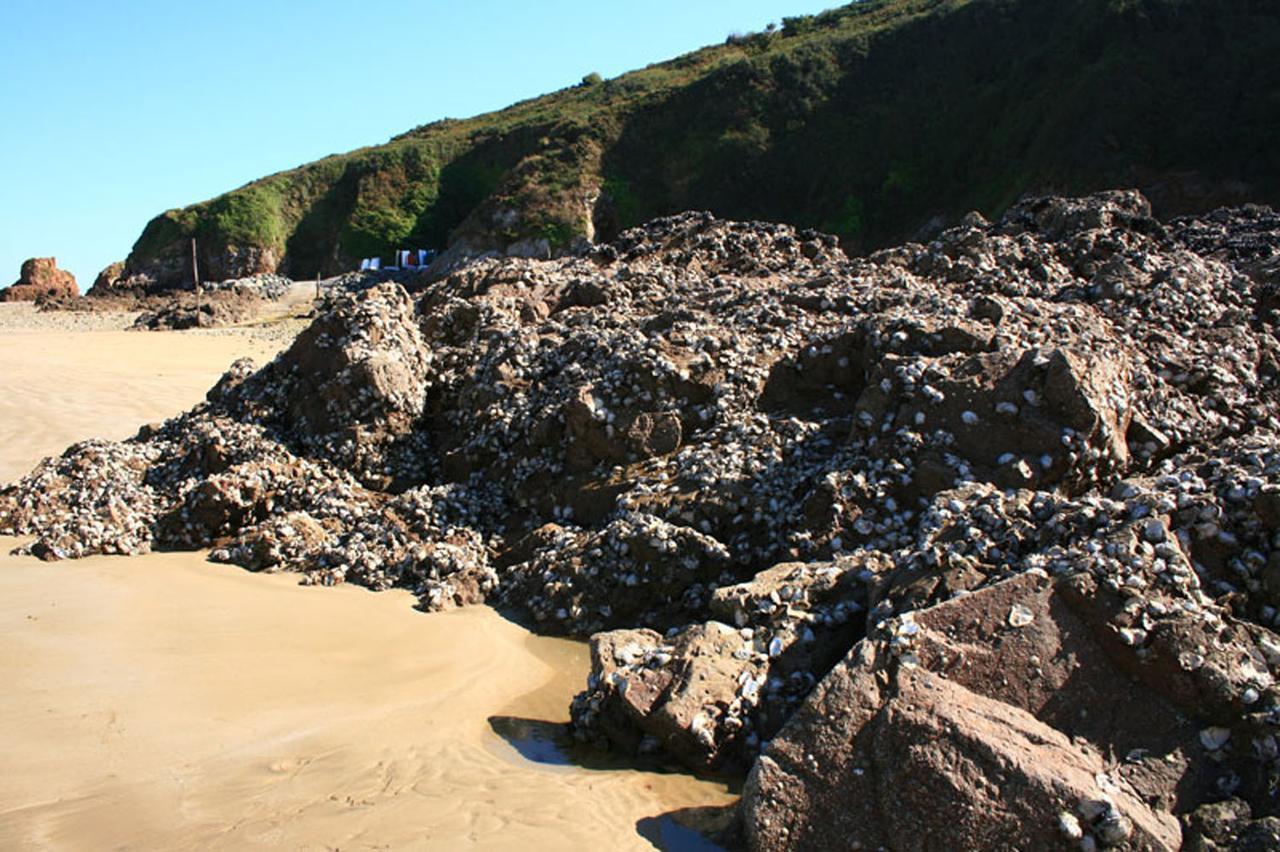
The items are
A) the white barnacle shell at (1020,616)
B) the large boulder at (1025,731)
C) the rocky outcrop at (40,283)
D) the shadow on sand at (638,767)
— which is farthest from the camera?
the rocky outcrop at (40,283)

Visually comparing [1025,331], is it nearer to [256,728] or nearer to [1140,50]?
[256,728]

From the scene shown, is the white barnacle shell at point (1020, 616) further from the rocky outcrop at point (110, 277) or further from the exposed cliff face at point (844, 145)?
the rocky outcrop at point (110, 277)

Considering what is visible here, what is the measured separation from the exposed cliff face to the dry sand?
3187 cm

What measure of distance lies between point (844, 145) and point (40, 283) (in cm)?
3751

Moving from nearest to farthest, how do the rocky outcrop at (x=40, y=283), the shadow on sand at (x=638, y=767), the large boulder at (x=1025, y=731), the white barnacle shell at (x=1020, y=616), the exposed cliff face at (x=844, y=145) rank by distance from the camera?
the large boulder at (x=1025, y=731) < the shadow on sand at (x=638, y=767) < the white barnacle shell at (x=1020, y=616) < the exposed cliff face at (x=844, y=145) < the rocky outcrop at (x=40, y=283)

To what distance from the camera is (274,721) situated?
4434mm

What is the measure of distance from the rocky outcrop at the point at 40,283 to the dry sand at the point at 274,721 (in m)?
44.5

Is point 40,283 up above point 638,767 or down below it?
above

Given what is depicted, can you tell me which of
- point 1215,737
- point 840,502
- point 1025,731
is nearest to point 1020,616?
point 1025,731

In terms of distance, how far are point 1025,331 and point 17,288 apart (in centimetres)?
4902

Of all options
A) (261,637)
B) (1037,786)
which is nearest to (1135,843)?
(1037,786)

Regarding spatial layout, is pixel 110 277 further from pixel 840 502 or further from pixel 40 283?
pixel 840 502

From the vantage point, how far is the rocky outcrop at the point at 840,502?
3.34 meters

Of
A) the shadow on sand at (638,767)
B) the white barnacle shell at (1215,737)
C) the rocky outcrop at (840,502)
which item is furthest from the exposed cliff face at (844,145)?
the shadow on sand at (638,767)
